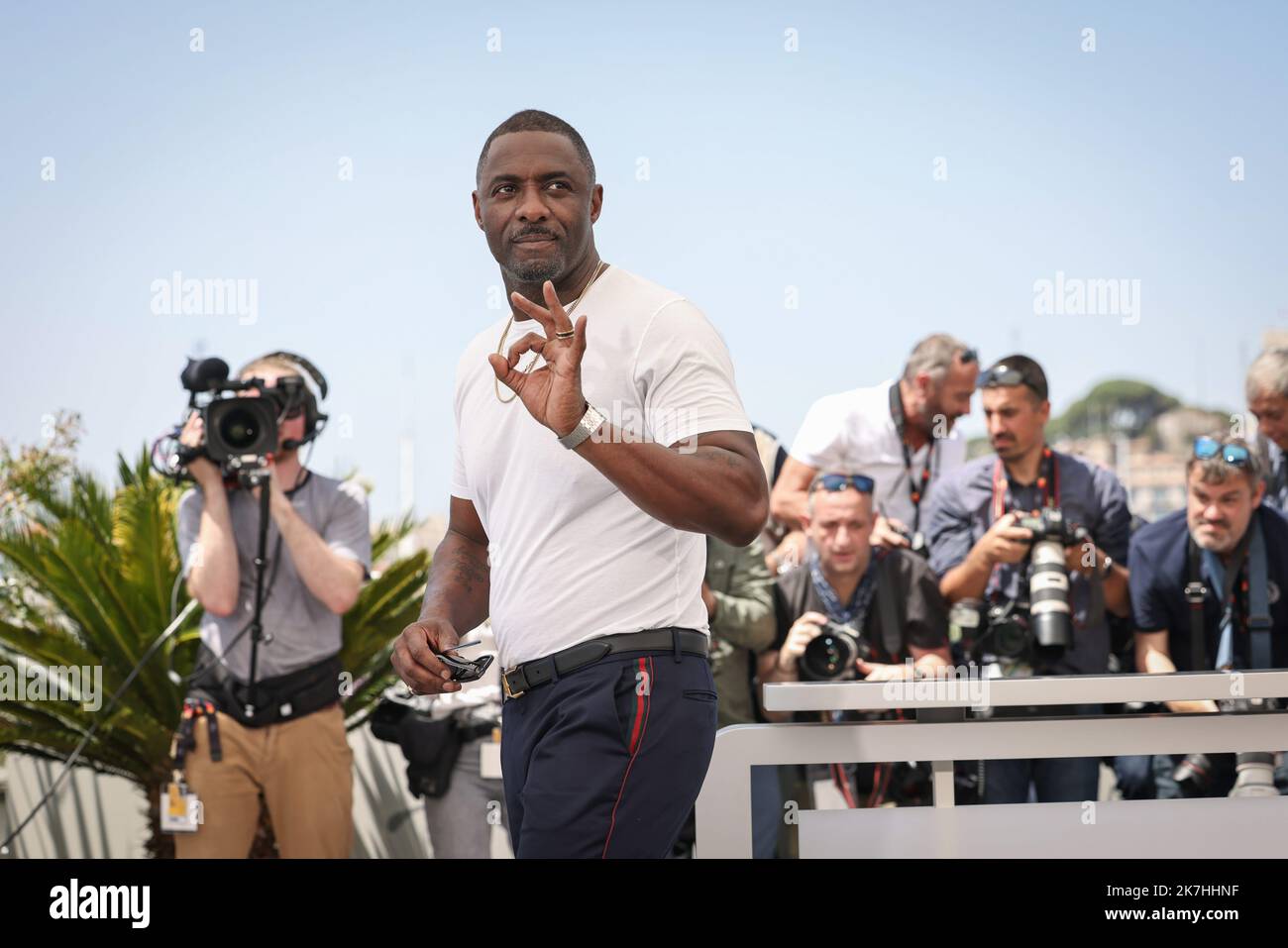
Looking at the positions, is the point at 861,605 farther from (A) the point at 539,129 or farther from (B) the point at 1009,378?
(A) the point at 539,129

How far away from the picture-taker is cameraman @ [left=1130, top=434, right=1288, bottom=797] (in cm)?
435

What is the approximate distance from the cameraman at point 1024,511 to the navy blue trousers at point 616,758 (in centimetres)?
245

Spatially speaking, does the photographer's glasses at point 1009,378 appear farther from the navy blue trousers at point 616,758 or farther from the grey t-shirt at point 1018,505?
the navy blue trousers at point 616,758

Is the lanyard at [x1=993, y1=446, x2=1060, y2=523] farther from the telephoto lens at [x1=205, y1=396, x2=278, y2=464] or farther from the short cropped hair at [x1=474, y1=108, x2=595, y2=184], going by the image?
the short cropped hair at [x1=474, y1=108, x2=595, y2=184]

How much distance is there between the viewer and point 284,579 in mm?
4008

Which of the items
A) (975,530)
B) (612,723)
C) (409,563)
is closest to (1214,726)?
(612,723)

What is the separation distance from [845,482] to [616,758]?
254 centimetres

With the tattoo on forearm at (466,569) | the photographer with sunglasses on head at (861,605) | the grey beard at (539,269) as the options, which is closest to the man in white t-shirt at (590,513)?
the grey beard at (539,269)

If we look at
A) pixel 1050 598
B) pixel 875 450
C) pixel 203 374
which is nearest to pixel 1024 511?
pixel 1050 598

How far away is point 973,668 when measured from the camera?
429 cm

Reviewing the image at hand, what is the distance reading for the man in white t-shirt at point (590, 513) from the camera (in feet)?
6.36
